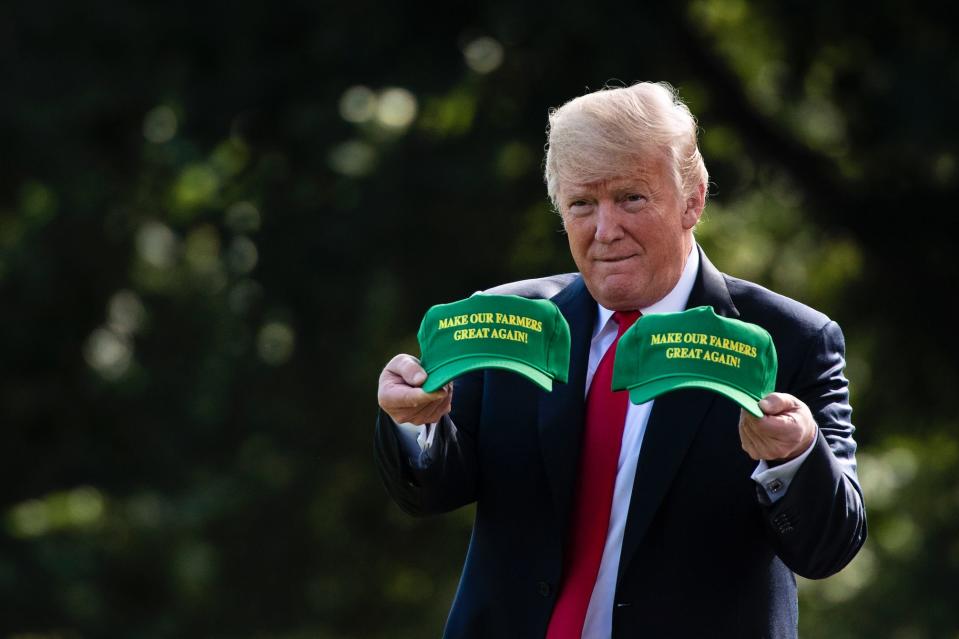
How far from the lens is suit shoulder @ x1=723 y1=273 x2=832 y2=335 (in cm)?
282

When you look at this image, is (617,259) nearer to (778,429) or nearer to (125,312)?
(778,429)

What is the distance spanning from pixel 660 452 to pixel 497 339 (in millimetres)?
343

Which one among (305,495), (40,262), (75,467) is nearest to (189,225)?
(40,262)

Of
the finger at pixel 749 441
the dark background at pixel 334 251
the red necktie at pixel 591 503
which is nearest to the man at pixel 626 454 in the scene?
the red necktie at pixel 591 503

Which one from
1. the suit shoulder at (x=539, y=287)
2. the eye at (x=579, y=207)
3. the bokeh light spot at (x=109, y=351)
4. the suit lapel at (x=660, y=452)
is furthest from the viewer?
the bokeh light spot at (x=109, y=351)

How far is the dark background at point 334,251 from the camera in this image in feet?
28.0

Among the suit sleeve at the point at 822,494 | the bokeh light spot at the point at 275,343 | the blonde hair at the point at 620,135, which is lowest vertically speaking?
the suit sleeve at the point at 822,494

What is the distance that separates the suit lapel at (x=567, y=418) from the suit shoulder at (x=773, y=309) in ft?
0.86

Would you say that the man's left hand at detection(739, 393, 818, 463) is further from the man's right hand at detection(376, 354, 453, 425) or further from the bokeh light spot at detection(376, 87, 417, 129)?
the bokeh light spot at detection(376, 87, 417, 129)

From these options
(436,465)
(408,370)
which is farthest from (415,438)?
(408,370)

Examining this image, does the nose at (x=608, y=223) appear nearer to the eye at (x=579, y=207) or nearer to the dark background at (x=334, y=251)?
the eye at (x=579, y=207)

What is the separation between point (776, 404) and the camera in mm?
2461

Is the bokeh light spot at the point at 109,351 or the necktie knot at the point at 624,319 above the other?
the bokeh light spot at the point at 109,351

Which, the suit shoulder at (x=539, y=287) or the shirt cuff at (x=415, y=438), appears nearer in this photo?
the shirt cuff at (x=415, y=438)
